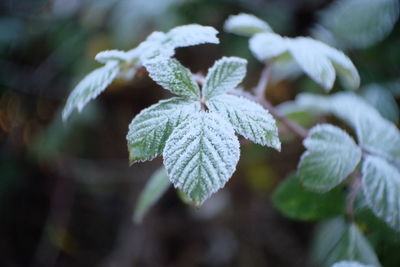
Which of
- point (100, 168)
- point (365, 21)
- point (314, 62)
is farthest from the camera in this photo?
point (100, 168)

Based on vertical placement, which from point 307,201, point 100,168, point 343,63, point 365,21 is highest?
point 343,63

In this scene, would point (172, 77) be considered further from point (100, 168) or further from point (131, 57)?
point (100, 168)

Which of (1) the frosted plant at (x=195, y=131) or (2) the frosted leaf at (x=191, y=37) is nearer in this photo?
(1) the frosted plant at (x=195, y=131)

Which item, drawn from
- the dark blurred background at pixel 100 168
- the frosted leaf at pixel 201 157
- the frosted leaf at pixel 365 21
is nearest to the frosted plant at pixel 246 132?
the frosted leaf at pixel 201 157

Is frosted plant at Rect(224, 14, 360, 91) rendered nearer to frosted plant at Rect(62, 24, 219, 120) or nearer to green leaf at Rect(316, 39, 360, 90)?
green leaf at Rect(316, 39, 360, 90)

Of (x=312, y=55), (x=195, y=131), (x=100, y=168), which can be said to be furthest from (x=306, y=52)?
(x=100, y=168)

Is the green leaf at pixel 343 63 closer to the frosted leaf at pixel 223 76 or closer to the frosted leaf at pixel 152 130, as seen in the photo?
the frosted leaf at pixel 223 76

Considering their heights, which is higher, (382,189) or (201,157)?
(201,157)
